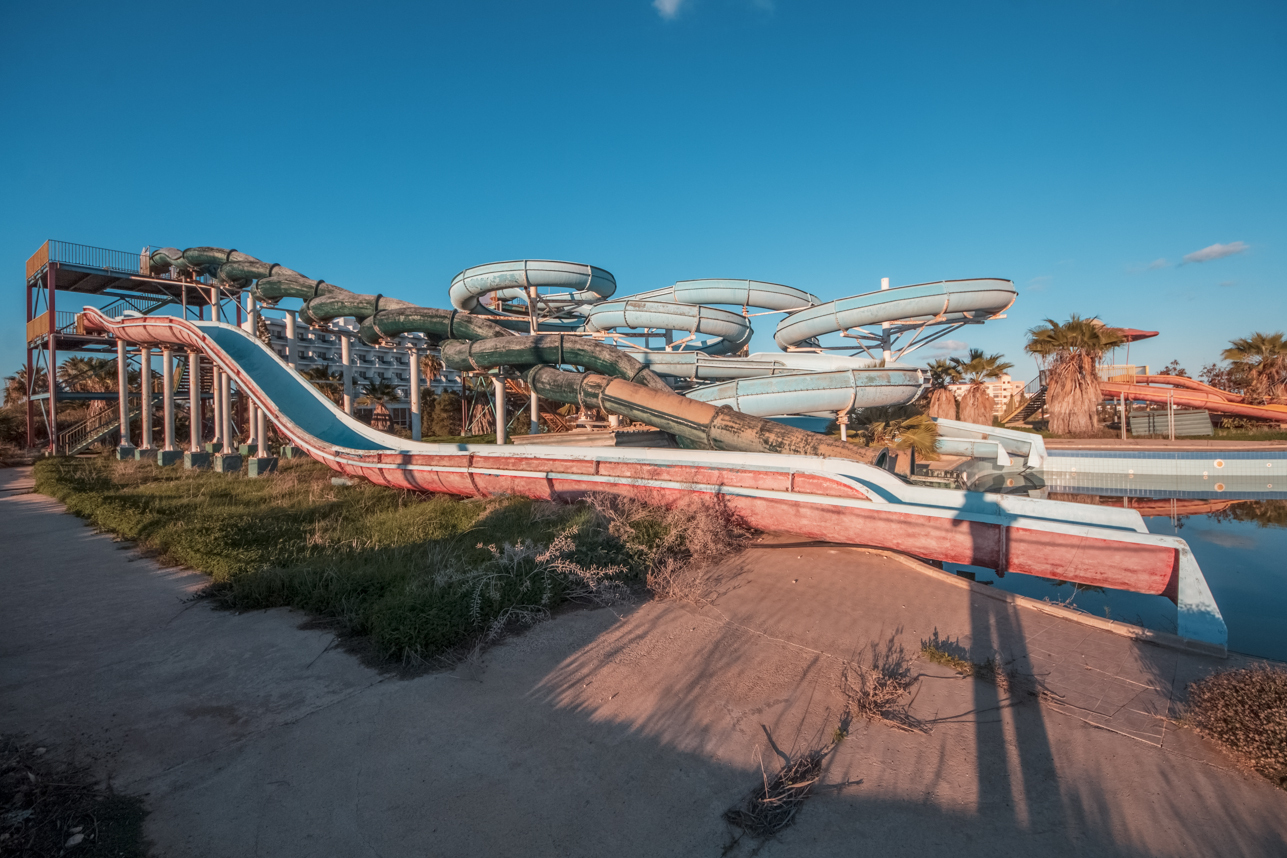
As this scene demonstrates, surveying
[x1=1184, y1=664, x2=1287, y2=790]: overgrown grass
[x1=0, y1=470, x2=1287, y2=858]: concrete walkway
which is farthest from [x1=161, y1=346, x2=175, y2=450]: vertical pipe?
[x1=1184, y1=664, x2=1287, y2=790]: overgrown grass

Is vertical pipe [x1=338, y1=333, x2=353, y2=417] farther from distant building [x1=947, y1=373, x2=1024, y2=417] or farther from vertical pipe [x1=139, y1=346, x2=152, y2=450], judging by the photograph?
distant building [x1=947, y1=373, x2=1024, y2=417]

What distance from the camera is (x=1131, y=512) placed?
225 inches

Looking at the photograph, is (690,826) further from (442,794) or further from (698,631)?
(698,631)

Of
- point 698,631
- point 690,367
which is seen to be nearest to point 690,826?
point 698,631

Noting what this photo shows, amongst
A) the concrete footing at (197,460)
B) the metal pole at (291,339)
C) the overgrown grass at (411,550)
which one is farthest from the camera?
the metal pole at (291,339)

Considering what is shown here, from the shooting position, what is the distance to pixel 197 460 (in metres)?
16.8

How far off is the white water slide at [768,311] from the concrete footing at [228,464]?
8273mm

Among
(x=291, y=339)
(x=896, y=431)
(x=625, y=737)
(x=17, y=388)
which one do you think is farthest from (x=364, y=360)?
(x=625, y=737)

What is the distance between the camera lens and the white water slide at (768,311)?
15172 mm

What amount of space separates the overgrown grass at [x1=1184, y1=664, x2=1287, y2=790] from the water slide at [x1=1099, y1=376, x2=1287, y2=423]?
2699 centimetres

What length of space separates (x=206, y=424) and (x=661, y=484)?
34284 mm

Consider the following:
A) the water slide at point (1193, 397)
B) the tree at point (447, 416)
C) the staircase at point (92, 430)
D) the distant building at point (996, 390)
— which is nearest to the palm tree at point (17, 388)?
the staircase at point (92, 430)

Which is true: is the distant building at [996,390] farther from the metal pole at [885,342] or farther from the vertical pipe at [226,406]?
the vertical pipe at [226,406]

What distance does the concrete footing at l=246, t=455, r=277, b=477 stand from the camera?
47.0 ft
